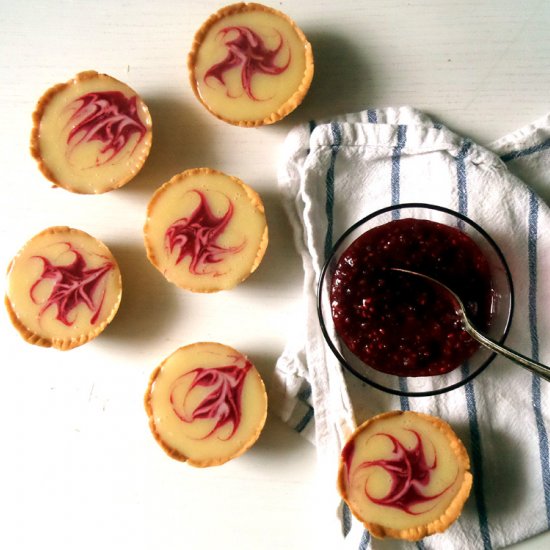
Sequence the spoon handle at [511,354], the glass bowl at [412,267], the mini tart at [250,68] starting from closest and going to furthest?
the spoon handle at [511,354] → the glass bowl at [412,267] → the mini tart at [250,68]

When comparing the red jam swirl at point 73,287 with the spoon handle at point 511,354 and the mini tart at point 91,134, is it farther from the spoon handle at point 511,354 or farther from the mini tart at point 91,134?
the spoon handle at point 511,354

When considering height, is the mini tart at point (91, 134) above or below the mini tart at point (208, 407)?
above

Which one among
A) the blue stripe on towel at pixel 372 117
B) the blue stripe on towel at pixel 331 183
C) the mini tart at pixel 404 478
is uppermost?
the blue stripe on towel at pixel 372 117

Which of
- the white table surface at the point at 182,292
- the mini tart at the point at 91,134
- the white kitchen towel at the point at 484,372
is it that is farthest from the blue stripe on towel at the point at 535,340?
the mini tart at the point at 91,134

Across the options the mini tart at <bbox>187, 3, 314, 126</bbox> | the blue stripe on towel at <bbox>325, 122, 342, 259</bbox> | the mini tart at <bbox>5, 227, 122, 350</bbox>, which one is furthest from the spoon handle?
the mini tart at <bbox>5, 227, 122, 350</bbox>

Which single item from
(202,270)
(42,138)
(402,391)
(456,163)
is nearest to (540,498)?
(402,391)

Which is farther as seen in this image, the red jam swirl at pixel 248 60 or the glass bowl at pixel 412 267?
the red jam swirl at pixel 248 60

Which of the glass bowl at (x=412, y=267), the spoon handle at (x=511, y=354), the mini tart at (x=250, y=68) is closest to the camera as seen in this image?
the spoon handle at (x=511, y=354)

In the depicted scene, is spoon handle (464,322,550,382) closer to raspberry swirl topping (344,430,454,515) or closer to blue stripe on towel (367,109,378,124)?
raspberry swirl topping (344,430,454,515)
